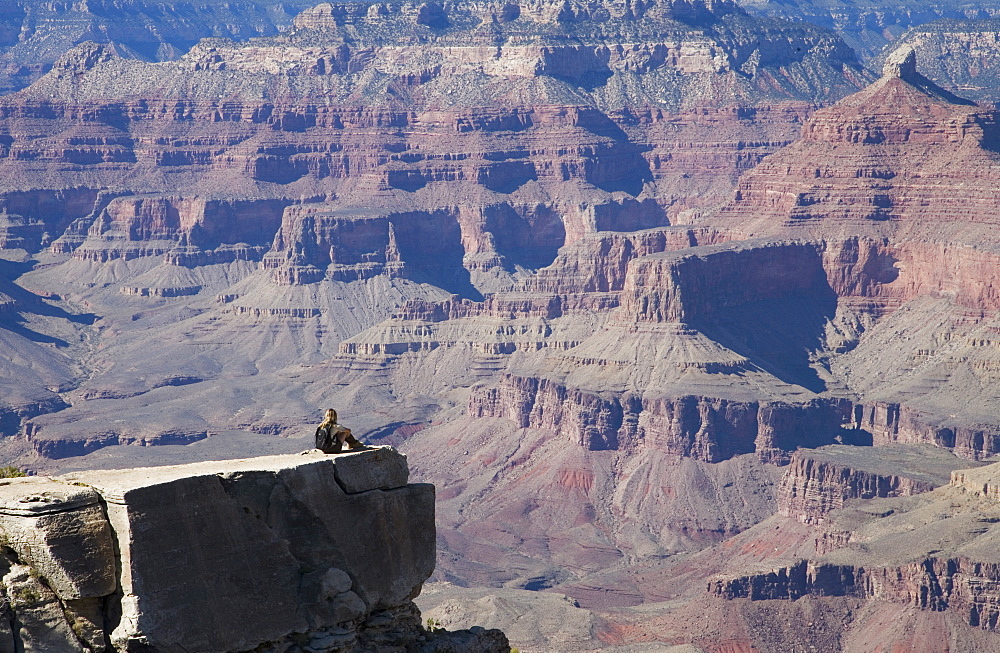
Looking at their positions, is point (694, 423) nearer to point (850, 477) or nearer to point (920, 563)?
point (850, 477)

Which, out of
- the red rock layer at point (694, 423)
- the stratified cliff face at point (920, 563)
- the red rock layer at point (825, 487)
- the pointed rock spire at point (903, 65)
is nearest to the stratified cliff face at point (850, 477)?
the red rock layer at point (825, 487)

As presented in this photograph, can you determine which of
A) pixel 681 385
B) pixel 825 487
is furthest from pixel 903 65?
pixel 825 487

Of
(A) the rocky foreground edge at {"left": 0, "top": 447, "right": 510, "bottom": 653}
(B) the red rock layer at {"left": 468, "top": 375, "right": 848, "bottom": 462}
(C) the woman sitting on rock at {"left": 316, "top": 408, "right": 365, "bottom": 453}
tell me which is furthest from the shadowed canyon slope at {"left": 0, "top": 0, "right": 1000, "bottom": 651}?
(C) the woman sitting on rock at {"left": 316, "top": 408, "right": 365, "bottom": 453}

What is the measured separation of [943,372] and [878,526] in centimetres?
4320

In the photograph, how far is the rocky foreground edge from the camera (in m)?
20.8

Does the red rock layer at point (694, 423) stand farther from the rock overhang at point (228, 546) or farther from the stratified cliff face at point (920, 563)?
the rock overhang at point (228, 546)

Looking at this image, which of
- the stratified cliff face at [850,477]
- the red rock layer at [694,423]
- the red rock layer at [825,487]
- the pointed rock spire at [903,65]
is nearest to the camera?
the red rock layer at [825,487]

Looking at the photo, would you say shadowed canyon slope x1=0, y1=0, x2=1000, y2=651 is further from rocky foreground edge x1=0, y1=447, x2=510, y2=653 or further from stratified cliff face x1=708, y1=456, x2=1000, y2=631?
rocky foreground edge x1=0, y1=447, x2=510, y2=653

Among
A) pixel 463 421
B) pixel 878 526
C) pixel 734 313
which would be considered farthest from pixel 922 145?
pixel 878 526

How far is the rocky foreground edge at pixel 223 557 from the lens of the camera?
20.8m

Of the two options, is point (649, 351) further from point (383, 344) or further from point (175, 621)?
point (175, 621)

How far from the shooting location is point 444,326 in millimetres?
182000

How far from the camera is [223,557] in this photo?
71.6 feet

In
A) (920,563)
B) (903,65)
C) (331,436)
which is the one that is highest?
(903,65)
